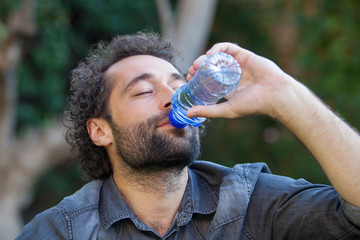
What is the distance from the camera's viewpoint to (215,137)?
8.35 meters

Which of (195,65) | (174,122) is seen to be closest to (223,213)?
(174,122)

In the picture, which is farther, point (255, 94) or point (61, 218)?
point (61, 218)

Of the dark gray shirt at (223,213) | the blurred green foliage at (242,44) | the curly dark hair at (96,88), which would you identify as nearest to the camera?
the dark gray shirt at (223,213)

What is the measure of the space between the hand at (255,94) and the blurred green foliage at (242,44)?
186 inches

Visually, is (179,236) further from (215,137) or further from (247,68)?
(215,137)

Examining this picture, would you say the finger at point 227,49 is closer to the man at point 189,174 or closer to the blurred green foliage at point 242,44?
the man at point 189,174

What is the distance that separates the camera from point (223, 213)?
7.11 ft

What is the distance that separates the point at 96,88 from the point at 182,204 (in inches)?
A: 32.5

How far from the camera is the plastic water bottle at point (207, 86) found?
6.68 ft

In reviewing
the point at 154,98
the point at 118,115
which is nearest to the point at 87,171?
the point at 118,115

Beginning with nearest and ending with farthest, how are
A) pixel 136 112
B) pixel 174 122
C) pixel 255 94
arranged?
pixel 255 94 → pixel 174 122 → pixel 136 112

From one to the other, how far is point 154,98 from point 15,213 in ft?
13.6

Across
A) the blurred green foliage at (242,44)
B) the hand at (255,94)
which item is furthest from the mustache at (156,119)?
the blurred green foliage at (242,44)

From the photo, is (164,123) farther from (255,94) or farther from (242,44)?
(242,44)
